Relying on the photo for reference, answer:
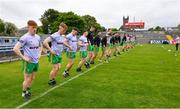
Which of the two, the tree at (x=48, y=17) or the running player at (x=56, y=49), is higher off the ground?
the tree at (x=48, y=17)

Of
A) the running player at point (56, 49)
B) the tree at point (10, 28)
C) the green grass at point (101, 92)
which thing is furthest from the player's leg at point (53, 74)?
the tree at point (10, 28)

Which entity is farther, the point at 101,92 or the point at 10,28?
the point at 10,28

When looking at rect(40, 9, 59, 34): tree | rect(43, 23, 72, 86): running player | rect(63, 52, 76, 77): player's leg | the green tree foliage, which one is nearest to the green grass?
rect(43, 23, 72, 86): running player

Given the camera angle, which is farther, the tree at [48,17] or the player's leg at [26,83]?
the tree at [48,17]

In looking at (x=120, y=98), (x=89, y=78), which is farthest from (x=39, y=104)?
(x=89, y=78)

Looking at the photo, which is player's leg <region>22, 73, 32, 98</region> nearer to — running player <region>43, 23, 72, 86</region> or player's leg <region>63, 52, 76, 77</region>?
running player <region>43, 23, 72, 86</region>

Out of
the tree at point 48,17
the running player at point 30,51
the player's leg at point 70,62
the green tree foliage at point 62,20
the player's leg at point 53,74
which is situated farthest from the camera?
the tree at point 48,17

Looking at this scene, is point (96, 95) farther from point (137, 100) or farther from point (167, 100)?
point (167, 100)

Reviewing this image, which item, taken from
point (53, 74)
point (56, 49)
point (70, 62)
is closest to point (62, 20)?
point (70, 62)

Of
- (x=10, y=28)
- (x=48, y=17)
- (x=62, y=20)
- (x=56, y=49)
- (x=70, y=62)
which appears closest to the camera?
(x=56, y=49)

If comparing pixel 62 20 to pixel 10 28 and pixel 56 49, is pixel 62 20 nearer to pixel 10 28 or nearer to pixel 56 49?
pixel 10 28

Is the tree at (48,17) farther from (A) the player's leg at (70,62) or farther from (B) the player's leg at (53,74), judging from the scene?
(B) the player's leg at (53,74)

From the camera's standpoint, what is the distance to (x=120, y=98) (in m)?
9.11

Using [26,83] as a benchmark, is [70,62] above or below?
above
